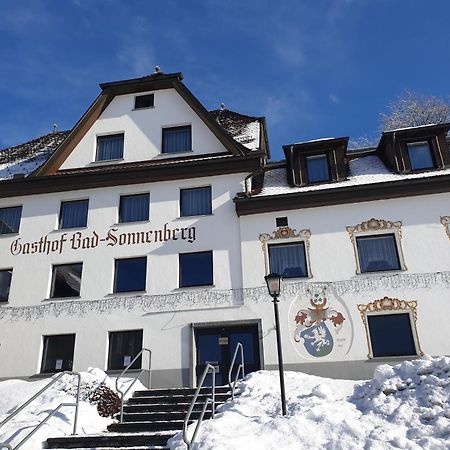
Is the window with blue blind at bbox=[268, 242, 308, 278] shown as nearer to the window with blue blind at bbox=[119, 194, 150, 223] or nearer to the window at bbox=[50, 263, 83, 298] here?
the window with blue blind at bbox=[119, 194, 150, 223]

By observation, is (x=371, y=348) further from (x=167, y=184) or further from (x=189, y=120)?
(x=189, y=120)

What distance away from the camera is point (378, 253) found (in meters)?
16.9

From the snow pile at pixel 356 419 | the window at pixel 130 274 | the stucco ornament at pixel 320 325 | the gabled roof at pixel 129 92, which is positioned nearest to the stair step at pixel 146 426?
the snow pile at pixel 356 419

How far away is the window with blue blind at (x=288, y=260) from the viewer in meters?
17.2

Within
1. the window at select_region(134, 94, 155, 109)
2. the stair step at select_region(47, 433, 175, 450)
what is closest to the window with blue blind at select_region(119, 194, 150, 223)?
the window at select_region(134, 94, 155, 109)

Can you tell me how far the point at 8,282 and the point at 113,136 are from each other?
7.19 meters

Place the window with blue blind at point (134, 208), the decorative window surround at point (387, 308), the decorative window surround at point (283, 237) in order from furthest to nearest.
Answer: the window with blue blind at point (134, 208) < the decorative window surround at point (283, 237) < the decorative window surround at point (387, 308)

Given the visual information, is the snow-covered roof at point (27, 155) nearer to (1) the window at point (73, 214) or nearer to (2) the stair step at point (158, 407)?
(1) the window at point (73, 214)

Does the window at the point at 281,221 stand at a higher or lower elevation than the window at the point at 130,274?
higher

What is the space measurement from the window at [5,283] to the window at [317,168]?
1184 centimetres

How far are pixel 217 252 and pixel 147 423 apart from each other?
25.7 ft

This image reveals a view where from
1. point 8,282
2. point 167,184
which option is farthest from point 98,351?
point 167,184

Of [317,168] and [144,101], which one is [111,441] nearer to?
[317,168]

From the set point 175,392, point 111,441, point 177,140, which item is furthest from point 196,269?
point 111,441
